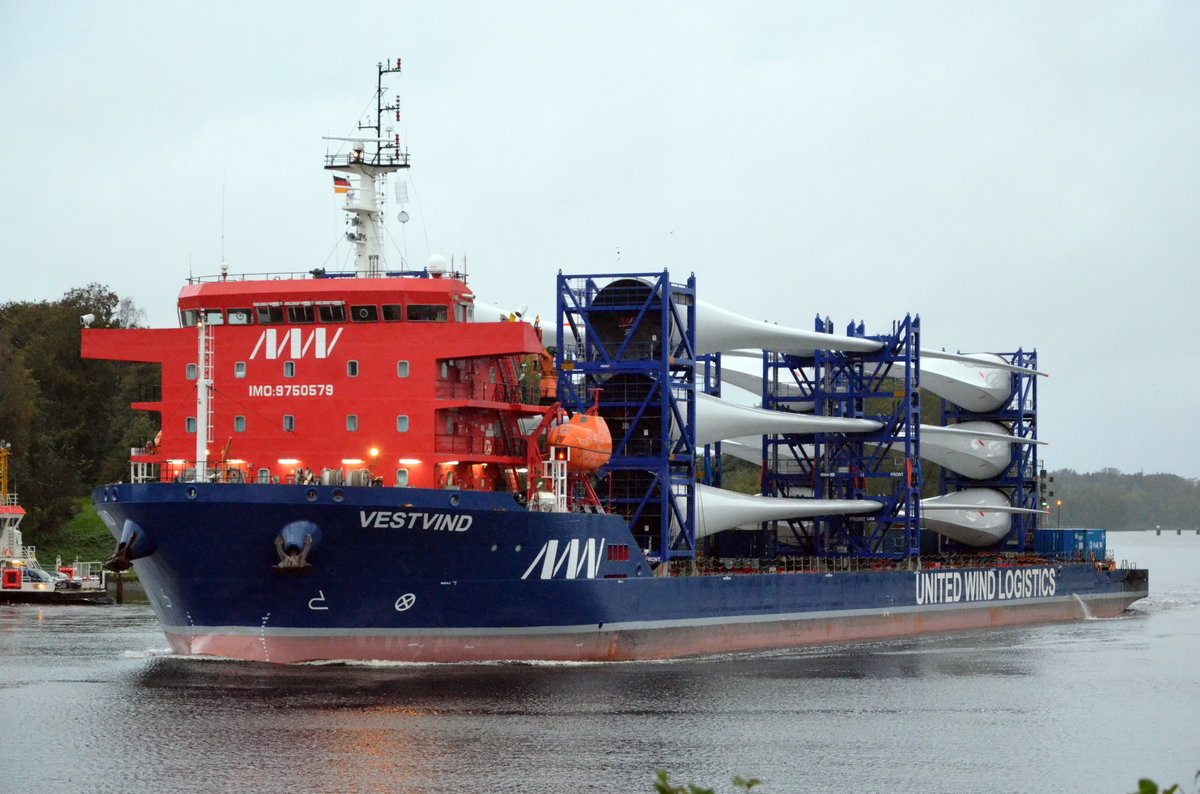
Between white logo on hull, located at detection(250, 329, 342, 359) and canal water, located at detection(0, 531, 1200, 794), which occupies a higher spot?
white logo on hull, located at detection(250, 329, 342, 359)

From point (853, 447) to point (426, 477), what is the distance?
894 inches

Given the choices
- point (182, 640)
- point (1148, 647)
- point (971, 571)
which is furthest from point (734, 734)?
point (971, 571)

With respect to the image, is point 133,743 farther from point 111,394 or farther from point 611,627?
point 111,394

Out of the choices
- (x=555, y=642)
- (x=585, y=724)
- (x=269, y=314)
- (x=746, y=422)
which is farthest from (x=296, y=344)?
(x=746, y=422)

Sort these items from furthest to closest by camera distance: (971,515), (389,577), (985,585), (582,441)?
(971,515)
(985,585)
(582,441)
(389,577)

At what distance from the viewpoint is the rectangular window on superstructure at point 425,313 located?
39656mm

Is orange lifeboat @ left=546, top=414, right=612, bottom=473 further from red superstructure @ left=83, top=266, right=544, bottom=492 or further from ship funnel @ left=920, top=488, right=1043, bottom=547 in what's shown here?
ship funnel @ left=920, top=488, right=1043, bottom=547

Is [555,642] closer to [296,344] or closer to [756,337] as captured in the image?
[296,344]

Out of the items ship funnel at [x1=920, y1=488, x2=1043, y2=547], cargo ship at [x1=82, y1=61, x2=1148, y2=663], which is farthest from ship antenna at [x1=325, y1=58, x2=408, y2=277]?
ship funnel at [x1=920, y1=488, x2=1043, y2=547]

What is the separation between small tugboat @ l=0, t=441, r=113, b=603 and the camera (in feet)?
213

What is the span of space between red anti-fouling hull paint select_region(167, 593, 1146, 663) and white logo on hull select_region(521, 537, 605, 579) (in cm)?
142

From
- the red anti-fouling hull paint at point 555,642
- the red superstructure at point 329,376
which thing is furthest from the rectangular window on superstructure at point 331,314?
the red anti-fouling hull paint at point 555,642

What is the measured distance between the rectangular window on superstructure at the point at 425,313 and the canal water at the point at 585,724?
26.7ft

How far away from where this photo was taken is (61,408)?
86.8 meters
